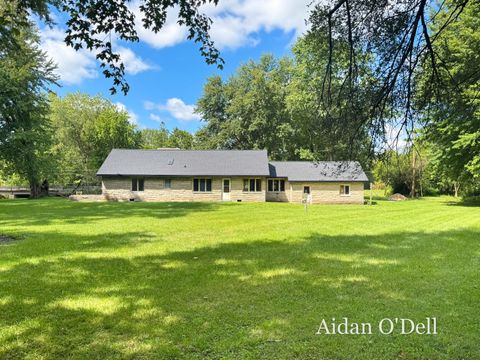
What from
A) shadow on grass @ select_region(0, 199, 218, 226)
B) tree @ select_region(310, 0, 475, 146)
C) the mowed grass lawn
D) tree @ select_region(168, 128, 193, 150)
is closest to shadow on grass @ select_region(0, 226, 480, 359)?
the mowed grass lawn

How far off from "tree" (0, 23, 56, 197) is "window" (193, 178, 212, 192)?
40.6ft

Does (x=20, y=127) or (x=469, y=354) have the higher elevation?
(x=20, y=127)

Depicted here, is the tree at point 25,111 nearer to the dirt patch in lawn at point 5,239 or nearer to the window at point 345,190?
the dirt patch in lawn at point 5,239

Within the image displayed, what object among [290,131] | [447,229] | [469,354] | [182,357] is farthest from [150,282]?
[290,131]

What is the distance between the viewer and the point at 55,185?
141 feet

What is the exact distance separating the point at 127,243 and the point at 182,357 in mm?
6324

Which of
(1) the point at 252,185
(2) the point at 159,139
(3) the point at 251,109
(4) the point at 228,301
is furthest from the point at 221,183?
(2) the point at 159,139

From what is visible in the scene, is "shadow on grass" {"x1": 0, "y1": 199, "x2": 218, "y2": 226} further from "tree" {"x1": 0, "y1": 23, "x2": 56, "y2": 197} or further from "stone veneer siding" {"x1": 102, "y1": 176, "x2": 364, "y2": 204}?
"stone veneer siding" {"x1": 102, "y1": 176, "x2": 364, "y2": 204}

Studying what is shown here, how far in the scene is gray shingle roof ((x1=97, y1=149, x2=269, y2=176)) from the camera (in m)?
30.0

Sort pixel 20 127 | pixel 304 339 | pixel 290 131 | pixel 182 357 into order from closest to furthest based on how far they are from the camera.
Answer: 1. pixel 182 357
2. pixel 304 339
3. pixel 20 127
4. pixel 290 131

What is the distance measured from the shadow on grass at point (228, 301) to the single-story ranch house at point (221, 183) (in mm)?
21557

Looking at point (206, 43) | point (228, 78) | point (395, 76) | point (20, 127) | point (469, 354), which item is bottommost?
point (469, 354)

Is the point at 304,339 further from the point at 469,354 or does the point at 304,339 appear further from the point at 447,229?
the point at 447,229

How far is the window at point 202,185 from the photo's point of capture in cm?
3039
